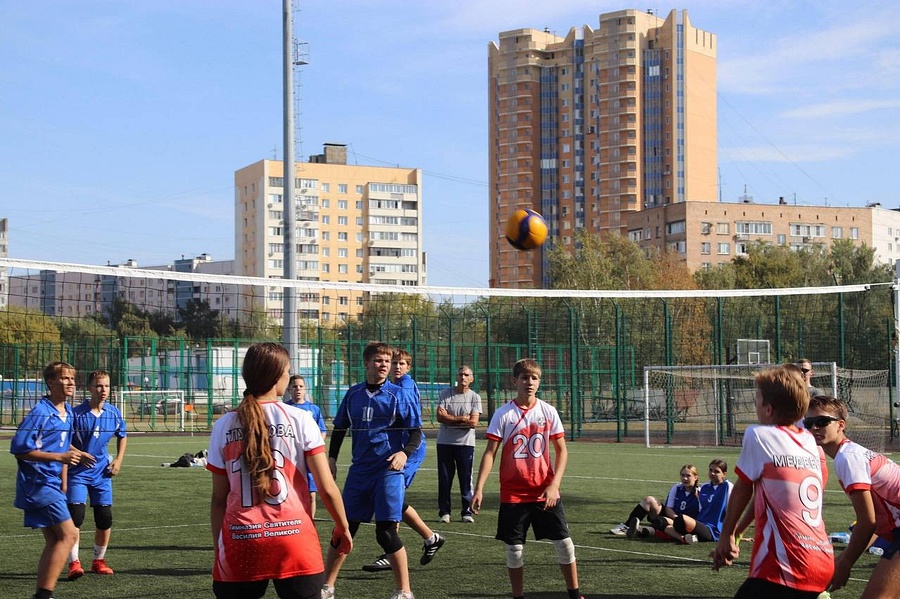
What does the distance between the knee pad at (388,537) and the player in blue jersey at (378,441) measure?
79 mm

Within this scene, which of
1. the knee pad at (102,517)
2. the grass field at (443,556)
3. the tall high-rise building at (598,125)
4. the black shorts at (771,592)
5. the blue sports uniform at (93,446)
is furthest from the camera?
the tall high-rise building at (598,125)

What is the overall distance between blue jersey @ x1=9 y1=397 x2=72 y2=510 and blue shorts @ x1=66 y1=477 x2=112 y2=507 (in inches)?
26.5

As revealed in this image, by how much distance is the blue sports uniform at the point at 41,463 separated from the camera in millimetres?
7945

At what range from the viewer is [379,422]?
8336 millimetres

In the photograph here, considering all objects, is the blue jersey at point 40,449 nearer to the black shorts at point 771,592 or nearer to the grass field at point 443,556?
the grass field at point 443,556

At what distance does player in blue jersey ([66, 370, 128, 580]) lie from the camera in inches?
358

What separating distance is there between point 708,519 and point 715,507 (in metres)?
0.14

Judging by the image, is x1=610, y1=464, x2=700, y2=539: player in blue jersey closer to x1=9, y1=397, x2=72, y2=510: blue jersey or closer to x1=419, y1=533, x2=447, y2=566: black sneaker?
x1=419, y1=533, x2=447, y2=566: black sneaker

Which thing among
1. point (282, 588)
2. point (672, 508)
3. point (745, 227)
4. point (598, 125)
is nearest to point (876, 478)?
point (282, 588)

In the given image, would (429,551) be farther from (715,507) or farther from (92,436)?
(715,507)

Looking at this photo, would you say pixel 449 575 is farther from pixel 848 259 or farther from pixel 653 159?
pixel 653 159

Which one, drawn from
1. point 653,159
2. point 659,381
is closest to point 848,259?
point 659,381

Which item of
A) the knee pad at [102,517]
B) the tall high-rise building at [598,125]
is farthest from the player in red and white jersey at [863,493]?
the tall high-rise building at [598,125]

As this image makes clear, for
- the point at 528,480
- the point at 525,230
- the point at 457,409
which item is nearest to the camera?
the point at 528,480
